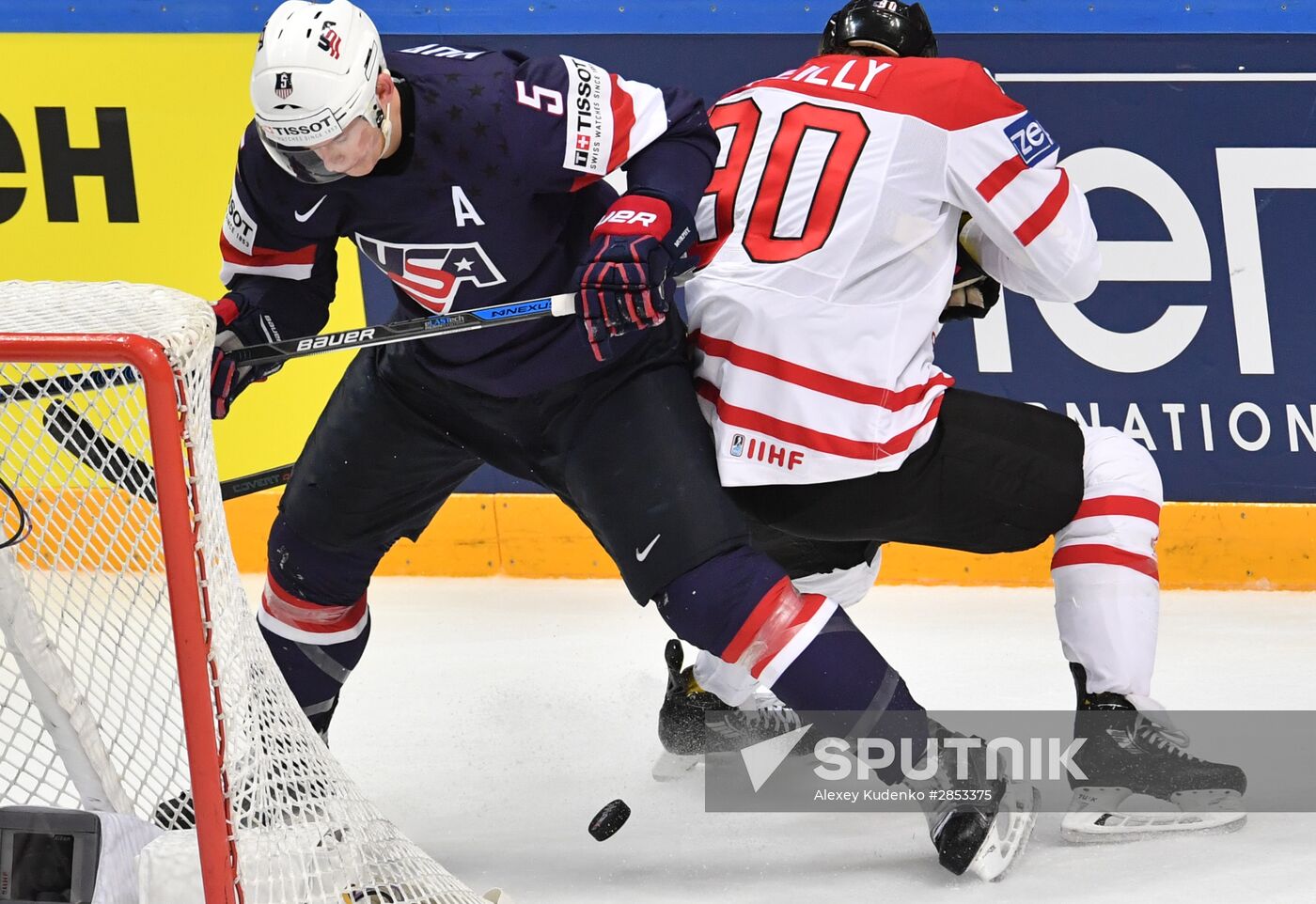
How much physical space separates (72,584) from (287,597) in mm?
502

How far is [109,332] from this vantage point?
1494 mm

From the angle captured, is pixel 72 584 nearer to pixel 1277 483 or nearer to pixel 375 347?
pixel 375 347

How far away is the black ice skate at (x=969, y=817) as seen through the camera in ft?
6.70

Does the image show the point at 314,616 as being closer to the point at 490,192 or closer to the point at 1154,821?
the point at 490,192

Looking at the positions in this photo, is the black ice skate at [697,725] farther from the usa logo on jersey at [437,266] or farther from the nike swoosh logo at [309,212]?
the nike swoosh logo at [309,212]

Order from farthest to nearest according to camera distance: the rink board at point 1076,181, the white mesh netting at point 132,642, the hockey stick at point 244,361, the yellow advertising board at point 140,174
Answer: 1. the yellow advertising board at point 140,174
2. the rink board at point 1076,181
3. the hockey stick at point 244,361
4. the white mesh netting at point 132,642

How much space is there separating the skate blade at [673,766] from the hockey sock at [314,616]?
524mm

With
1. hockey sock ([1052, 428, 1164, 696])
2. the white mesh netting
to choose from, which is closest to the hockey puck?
the white mesh netting

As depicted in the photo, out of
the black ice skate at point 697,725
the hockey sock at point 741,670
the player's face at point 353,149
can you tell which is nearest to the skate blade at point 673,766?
the black ice skate at point 697,725

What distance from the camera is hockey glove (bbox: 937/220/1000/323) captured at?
2.33 m

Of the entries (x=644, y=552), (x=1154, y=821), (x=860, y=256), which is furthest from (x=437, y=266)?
(x=1154, y=821)

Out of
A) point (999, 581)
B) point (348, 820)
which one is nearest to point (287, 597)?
point (348, 820)

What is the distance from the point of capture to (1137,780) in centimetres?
217

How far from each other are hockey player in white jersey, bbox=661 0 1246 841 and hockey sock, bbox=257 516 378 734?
0.56 m
